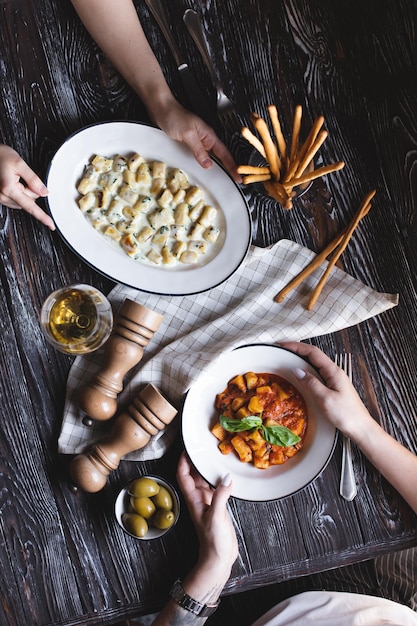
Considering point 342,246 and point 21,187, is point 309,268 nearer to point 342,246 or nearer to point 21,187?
point 342,246

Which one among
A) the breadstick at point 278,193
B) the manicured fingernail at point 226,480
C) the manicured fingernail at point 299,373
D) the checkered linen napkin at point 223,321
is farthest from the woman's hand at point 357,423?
the breadstick at point 278,193

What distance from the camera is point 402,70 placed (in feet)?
6.88

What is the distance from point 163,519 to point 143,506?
0.07 meters

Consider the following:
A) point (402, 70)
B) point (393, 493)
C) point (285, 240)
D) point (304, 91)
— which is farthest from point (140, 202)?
point (393, 493)

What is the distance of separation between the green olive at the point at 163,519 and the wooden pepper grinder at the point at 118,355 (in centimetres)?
30

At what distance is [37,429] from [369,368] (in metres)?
0.98

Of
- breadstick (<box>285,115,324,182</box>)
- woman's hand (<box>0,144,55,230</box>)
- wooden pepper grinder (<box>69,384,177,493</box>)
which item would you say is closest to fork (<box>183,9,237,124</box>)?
breadstick (<box>285,115,324,182</box>)

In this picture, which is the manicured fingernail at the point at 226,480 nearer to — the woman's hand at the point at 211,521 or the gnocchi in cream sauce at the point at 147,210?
the woman's hand at the point at 211,521

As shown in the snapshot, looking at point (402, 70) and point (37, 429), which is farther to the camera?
point (402, 70)

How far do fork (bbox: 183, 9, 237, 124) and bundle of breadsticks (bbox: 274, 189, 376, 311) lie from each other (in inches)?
18.2

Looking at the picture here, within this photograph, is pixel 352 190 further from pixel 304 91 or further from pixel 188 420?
pixel 188 420

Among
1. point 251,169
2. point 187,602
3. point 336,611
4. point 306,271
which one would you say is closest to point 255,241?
point 306,271

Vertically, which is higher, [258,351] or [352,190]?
[352,190]

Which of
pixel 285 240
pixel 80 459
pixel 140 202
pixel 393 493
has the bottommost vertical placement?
pixel 393 493
